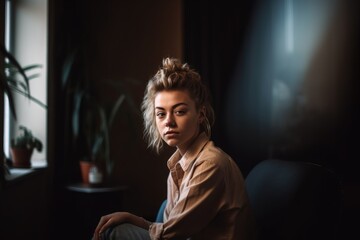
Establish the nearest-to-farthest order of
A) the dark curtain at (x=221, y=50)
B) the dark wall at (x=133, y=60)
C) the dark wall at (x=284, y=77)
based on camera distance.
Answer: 1. the dark wall at (x=284, y=77)
2. the dark curtain at (x=221, y=50)
3. the dark wall at (x=133, y=60)

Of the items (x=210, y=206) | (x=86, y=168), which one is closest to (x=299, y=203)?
(x=210, y=206)

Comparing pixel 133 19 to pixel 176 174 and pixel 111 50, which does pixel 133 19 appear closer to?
pixel 111 50

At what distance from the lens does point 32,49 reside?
2.75m

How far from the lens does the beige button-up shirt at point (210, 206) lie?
111 cm

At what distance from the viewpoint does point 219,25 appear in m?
3.14

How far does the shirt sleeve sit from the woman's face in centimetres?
12

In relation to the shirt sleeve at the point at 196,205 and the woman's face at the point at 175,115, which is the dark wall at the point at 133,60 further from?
the shirt sleeve at the point at 196,205

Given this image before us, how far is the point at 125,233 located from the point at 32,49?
1938mm

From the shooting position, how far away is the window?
271cm

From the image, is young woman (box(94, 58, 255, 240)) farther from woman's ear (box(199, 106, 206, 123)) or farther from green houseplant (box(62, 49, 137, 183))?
green houseplant (box(62, 49, 137, 183))

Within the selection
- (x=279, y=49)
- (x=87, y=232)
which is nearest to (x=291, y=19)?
(x=279, y=49)

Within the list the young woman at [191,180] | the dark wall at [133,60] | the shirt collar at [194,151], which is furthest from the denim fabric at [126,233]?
the dark wall at [133,60]

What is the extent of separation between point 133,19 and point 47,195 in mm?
1646

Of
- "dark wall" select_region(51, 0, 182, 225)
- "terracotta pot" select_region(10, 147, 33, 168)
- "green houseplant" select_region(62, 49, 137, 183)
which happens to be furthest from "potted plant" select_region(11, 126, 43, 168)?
"dark wall" select_region(51, 0, 182, 225)
